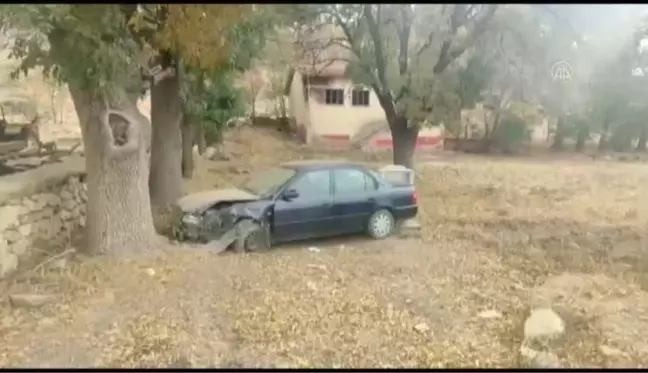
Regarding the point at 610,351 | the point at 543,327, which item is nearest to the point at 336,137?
the point at 543,327

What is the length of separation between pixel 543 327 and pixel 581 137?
7.83 meters

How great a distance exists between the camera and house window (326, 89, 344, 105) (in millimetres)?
15469

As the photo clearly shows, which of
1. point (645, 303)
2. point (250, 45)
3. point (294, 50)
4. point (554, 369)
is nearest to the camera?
point (554, 369)

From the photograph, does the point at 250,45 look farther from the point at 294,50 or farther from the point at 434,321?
the point at 294,50

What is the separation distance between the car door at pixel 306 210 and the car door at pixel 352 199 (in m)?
0.10

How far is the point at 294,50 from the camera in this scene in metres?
10.9

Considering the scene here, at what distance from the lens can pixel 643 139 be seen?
9.70 m

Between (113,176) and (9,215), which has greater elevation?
(113,176)

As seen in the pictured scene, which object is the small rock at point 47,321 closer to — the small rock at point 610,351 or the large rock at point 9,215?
the large rock at point 9,215

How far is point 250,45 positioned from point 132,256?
237 centimetres

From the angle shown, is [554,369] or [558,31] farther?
[558,31]

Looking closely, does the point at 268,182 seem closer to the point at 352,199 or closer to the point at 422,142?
the point at 352,199

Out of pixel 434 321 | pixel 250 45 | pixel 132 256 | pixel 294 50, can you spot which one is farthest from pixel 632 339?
pixel 294 50

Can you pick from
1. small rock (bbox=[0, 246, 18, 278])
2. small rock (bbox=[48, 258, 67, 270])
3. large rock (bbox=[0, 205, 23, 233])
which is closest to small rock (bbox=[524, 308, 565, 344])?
small rock (bbox=[48, 258, 67, 270])
